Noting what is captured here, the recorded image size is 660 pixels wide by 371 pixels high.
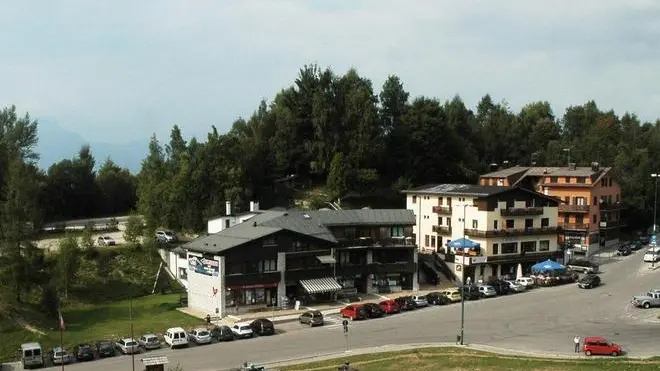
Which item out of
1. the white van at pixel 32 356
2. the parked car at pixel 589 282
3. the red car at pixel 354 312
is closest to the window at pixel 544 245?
the parked car at pixel 589 282

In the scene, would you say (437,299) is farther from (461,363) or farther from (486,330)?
(461,363)

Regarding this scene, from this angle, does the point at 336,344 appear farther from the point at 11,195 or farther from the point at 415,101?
the point at 415,101

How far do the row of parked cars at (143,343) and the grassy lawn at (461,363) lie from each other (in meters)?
11.6

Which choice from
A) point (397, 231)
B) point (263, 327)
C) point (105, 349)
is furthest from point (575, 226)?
point (105, 349)

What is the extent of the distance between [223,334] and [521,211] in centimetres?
4075

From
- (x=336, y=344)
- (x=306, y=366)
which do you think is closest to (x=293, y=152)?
(x=336, y=344)

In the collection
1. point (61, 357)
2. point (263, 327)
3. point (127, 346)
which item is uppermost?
point (263, 327)

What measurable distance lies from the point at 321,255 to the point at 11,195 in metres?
29.7

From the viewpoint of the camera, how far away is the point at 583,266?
80.9m

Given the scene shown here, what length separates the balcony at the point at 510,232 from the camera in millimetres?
77312

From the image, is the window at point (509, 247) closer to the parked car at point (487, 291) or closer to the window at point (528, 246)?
the window at point (528, 246)

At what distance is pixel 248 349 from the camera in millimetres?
50156

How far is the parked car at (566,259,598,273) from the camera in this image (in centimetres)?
7996

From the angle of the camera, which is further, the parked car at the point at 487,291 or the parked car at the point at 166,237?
the parked car at the point at 166,237
